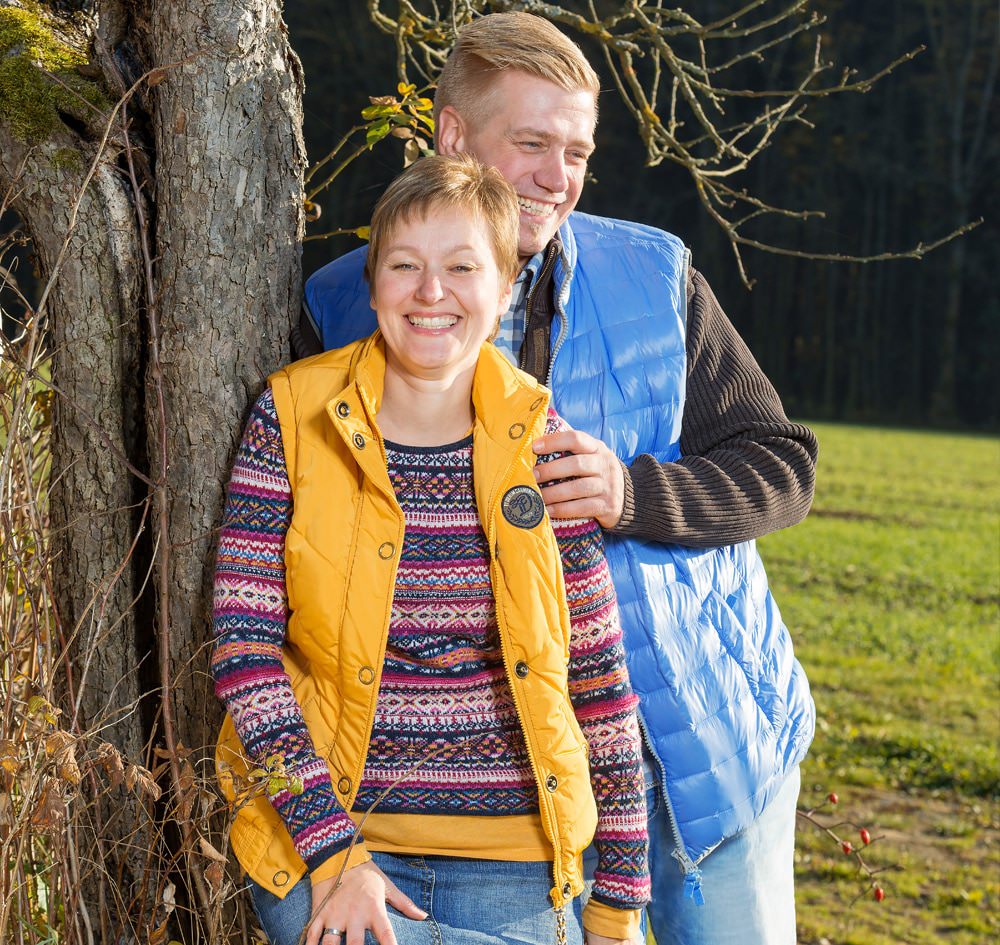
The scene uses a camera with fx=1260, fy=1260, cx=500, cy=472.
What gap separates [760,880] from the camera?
8.23 ft

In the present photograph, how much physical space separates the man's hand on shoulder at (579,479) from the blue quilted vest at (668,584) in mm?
171

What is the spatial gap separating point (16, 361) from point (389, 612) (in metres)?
0.90

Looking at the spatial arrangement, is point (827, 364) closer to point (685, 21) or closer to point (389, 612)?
point (685, 21)

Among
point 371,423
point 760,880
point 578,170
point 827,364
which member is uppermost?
point 578,170

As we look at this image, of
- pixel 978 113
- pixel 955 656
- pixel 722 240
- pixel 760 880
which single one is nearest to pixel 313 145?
pixel 722 240

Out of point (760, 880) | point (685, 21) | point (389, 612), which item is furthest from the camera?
point (685, 21)

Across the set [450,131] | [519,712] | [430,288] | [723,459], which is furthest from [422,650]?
[450,131]

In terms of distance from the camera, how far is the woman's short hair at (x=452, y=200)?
207cm

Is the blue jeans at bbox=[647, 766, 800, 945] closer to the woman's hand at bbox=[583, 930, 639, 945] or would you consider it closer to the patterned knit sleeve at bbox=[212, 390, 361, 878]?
the woman's hand at bbox=[583, 930, 639, 945]

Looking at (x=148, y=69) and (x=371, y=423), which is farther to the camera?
(x=148, y=69)

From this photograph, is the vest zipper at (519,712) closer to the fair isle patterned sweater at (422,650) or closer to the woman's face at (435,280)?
the fair isle patterned sweater at (422,650)

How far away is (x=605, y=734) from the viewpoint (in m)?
2.14

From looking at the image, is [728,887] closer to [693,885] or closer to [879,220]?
[693,885]

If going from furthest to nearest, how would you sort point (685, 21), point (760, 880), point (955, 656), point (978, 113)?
point (978, 113)
point (955, 656)
point (685, 21)
point (760, 880)
